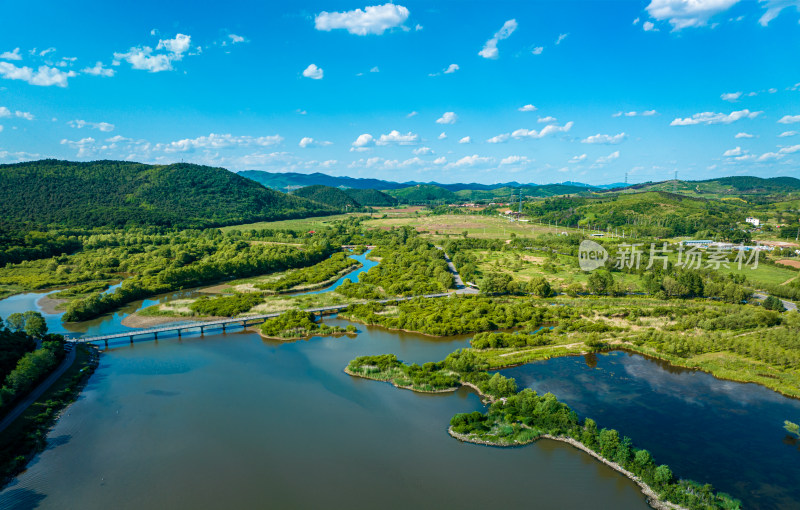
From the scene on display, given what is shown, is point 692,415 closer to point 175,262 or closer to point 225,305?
point 225,305

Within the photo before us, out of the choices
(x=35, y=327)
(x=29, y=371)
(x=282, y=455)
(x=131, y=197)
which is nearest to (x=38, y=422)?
(x=29, y=371)

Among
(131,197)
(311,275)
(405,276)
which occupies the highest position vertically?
(131,197)

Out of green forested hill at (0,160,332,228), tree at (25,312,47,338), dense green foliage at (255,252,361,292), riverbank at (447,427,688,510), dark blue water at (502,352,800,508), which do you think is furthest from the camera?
green forested hill at (0,160,332,228)

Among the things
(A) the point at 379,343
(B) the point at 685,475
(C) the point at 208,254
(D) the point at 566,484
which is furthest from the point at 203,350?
(C) the point at 208,254

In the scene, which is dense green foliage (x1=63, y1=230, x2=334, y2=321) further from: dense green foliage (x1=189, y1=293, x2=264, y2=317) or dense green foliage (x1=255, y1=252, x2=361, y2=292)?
dense green foliage (x1=189, y1=293, x2=264, y2=317)

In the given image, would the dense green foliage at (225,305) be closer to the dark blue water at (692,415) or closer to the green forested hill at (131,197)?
the dark blue water at (692,415)

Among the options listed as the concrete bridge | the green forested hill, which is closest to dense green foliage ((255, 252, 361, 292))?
the concrete bridge
